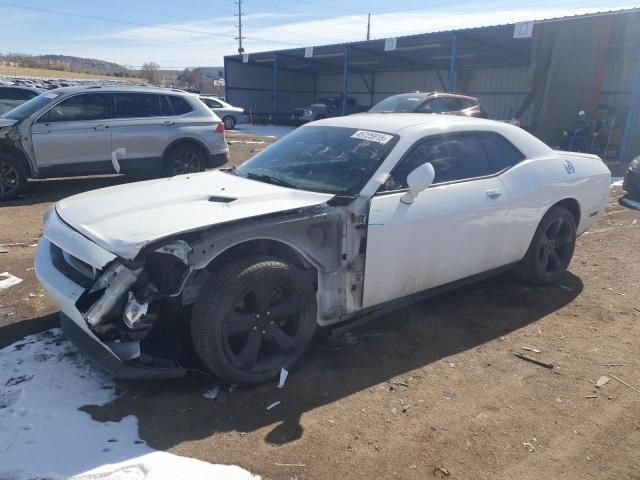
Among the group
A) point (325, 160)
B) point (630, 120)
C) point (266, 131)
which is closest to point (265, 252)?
point (325, 160)

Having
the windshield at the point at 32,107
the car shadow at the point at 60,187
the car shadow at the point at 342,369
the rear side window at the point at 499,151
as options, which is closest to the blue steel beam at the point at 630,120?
the car shadow at the point at 342,369

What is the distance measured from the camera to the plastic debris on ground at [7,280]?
450cm

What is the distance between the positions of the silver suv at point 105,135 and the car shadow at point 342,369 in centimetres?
510

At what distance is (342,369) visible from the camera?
3.34 metres

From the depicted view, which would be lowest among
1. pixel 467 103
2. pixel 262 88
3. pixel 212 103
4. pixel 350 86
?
pixel 212 103

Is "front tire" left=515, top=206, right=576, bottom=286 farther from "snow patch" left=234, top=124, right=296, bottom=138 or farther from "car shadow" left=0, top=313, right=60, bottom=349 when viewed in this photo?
"snow patch" left=234, top=124, right=296, bottom=138

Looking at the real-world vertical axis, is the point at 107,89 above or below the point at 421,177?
above

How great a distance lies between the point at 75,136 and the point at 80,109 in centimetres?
48

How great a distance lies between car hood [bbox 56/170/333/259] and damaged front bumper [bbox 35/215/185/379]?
3.8 inches

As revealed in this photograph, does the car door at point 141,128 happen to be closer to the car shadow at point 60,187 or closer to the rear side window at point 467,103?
the car shadow at point 60,187

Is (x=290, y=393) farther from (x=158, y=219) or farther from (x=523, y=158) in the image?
(x=523, y=158)

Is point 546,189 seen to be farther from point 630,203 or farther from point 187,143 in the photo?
point 187,143

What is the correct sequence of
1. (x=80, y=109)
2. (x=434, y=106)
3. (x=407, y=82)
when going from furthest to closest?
(x=407, y=82)
(x=434, y=106)
(x=80, y=109)

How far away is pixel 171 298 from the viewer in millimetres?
2928
